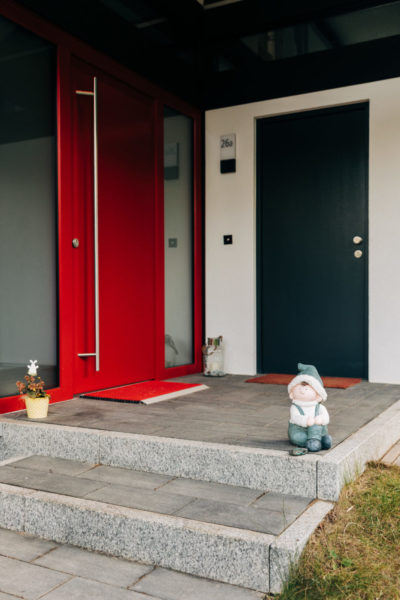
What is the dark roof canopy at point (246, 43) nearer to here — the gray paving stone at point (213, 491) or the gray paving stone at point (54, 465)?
the gray paving stone at point (54, 465)

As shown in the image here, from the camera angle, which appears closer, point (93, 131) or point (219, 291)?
point (93, 131)

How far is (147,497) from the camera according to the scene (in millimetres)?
2156

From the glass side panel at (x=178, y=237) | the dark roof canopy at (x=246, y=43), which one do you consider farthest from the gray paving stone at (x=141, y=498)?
the dark roof canopy at (x=246, y=43)

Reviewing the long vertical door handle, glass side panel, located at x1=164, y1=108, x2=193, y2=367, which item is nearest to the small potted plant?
the long vertical door handle

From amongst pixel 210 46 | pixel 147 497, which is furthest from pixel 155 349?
pixel 210 46

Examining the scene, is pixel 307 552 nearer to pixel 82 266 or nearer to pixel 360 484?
pixel 360 484

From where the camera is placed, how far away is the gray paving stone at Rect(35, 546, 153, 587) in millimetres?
1807

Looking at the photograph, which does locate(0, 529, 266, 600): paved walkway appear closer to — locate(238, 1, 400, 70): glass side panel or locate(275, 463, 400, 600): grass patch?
locate(275, 463, 400, 600): grass patch

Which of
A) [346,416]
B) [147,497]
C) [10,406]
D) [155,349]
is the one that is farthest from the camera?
[155,349]

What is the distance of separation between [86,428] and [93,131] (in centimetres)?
197

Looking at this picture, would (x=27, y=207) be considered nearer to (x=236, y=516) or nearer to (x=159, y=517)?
(x=159, y=517)

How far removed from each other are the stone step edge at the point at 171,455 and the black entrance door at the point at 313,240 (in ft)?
7.29

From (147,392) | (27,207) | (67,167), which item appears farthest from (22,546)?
(67,167)

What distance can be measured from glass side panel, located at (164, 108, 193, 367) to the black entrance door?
574mm
